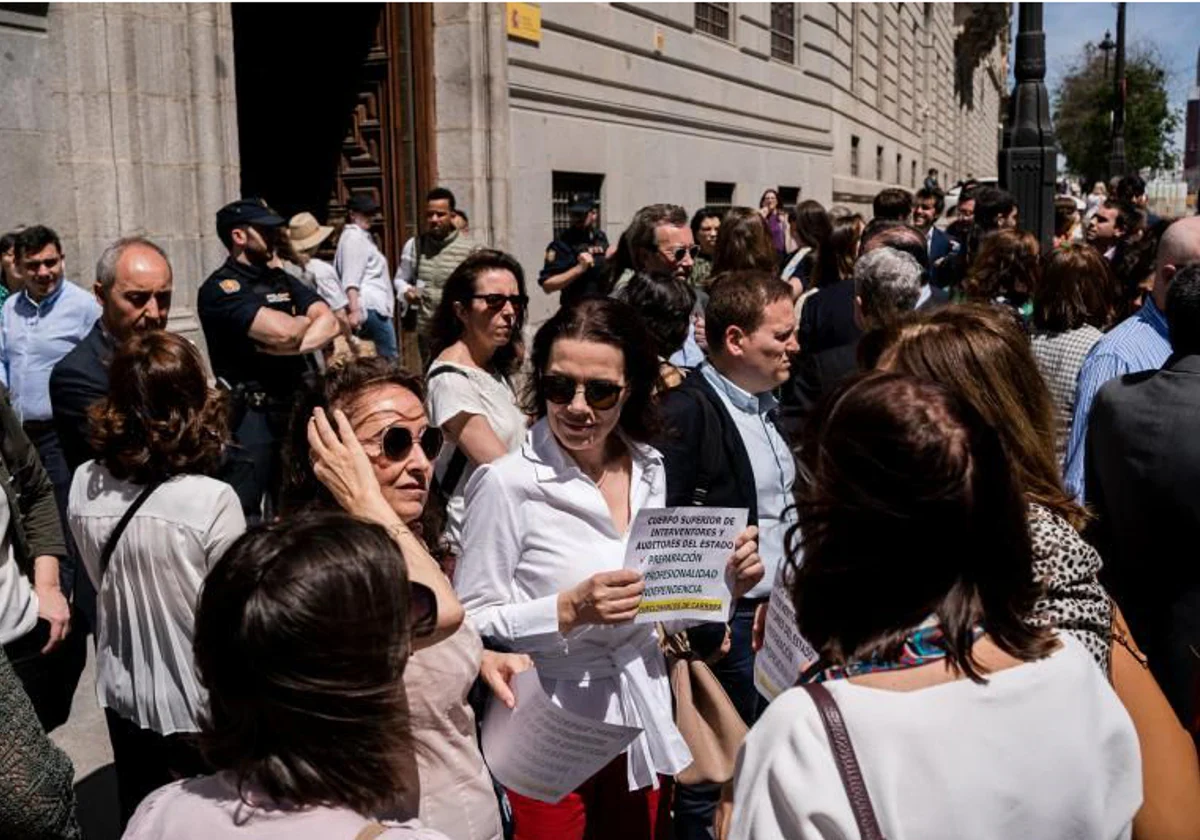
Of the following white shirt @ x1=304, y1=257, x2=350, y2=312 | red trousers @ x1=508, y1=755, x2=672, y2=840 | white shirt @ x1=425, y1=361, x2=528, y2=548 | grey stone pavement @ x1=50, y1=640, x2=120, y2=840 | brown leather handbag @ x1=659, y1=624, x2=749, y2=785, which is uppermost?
white shirt @ x1=304, y1=257, x2=350, y2=312

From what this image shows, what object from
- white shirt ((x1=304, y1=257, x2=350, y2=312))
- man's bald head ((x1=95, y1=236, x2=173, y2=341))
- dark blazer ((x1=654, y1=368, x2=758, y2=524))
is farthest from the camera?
white shirt ((x1=304, y1=257, x2=350, y2=312))

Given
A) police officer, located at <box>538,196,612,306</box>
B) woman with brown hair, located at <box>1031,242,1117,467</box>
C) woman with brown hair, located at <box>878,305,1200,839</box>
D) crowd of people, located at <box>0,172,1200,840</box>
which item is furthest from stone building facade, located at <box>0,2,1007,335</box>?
woman with brown hair, located at <box>878,305,1200,839</box>

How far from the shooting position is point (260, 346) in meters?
5.54

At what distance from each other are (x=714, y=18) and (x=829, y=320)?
13.4 metres

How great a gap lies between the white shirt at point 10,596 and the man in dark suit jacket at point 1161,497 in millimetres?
3063

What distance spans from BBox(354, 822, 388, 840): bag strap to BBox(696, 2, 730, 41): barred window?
55.7 ft

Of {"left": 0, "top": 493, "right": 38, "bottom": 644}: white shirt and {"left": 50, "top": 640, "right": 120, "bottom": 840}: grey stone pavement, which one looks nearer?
{"left": 0, "top": 493, "right": 38, "bottom": 644}: white shirt

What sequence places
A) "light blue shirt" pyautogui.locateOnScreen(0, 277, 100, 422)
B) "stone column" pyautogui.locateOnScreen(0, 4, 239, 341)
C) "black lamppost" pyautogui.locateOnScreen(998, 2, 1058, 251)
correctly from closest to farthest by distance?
"light blue shirt" pyautogui.locateOnScreen(0, 277, 100, 422) → "stone column" pyautogui.locateOnScreen(0, 4, 239, 341) → "black lamppost" pyautogui.locateOnScreen(998, 2, 1058, 251)

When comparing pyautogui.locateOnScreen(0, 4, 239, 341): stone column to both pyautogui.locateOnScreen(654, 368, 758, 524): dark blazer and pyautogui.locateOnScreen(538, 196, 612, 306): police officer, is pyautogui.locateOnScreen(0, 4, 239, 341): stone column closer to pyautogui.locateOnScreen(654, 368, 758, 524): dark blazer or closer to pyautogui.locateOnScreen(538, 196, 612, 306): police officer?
pyautogui.locateOnScreen(538, 196, 612, 306): police officer

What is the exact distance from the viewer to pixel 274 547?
5.55ft

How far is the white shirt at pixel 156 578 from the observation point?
3.15 metres

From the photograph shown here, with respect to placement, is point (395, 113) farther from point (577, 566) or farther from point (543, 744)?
point (543, 744)

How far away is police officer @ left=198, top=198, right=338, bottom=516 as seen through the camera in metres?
5.46

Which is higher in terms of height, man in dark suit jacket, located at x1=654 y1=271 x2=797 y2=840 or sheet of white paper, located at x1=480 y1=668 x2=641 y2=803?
man in dark suit jacket, located at x1=654 y1=271 x2=797 y2=840
